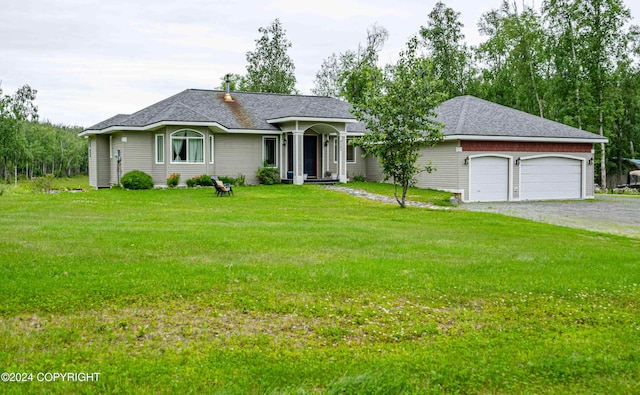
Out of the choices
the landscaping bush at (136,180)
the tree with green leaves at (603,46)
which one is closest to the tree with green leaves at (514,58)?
the tree with green leaves at (603,46)

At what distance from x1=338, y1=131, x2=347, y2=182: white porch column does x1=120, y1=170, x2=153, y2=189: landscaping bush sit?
9299mm

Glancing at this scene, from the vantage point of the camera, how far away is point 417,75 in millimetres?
19094

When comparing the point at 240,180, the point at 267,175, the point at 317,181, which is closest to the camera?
the point at 240,180

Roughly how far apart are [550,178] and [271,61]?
27095 millimetres

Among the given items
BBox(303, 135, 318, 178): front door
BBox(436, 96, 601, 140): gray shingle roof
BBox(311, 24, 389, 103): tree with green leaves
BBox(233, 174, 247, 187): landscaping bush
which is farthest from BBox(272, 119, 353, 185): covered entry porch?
BBox(311, 24, 389, 103): tree with green leaves

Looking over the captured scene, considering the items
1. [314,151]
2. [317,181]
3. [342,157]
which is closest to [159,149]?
[317,181]

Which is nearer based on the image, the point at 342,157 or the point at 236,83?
the point at 342,157

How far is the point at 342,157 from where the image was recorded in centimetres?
2859

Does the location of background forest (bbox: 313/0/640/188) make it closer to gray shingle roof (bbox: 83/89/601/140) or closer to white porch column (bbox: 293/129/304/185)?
gray shingle roof (bbox: 83/89/601/140)

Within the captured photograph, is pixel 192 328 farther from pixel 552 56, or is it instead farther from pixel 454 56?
pixel 454 56

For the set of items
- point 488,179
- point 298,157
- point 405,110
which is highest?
point 405,110

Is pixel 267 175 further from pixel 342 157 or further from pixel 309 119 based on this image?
pixel 342 157

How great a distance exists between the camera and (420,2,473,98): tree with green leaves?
43094 mm

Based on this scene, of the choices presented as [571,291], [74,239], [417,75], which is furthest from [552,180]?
[74,239]
